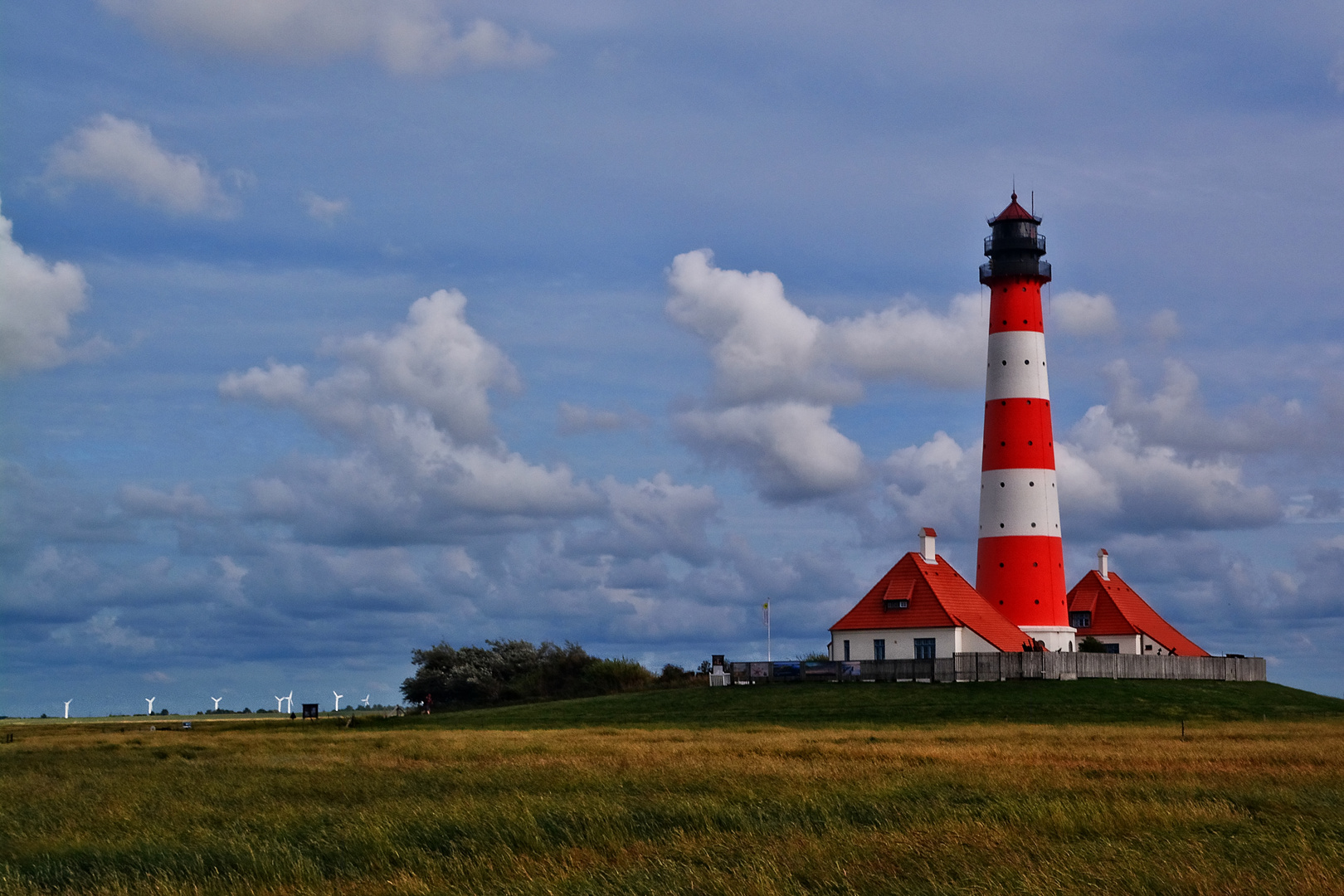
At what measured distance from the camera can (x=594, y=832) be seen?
1819 centimetres

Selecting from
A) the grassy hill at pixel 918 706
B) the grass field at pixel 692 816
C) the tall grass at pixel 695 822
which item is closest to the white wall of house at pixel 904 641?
the grassy hill at pixel 918 706

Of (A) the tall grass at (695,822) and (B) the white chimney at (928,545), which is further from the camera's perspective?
(B) the white chimney at (928,545)

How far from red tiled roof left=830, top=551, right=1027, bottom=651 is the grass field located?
2679cm

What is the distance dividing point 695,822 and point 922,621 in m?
49.1

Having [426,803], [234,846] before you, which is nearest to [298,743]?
[426,803]

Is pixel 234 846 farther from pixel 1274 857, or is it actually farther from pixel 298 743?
pixel 298 743

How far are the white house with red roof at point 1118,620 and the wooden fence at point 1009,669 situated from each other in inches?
365

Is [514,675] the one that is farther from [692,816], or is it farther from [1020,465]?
[692,816]

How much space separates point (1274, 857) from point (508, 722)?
1628 inches

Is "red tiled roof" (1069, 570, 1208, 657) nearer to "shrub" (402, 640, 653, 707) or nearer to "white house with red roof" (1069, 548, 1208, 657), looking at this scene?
"white house with red roof" (1069, 548, 1208, 657)

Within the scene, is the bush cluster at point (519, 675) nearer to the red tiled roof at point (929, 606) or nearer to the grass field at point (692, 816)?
the red tiled roof at point (929, 606)

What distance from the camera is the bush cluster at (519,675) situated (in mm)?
75812

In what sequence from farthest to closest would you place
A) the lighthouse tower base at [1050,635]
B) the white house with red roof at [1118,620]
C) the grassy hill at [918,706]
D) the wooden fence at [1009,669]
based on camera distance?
the white house with red roof at [1118,620] → the lighthouse tower base at [1050,635] → the wooden fence at [1009,669] → the grassy hill at [918,706]

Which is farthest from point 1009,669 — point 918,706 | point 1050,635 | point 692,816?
point 692,816
